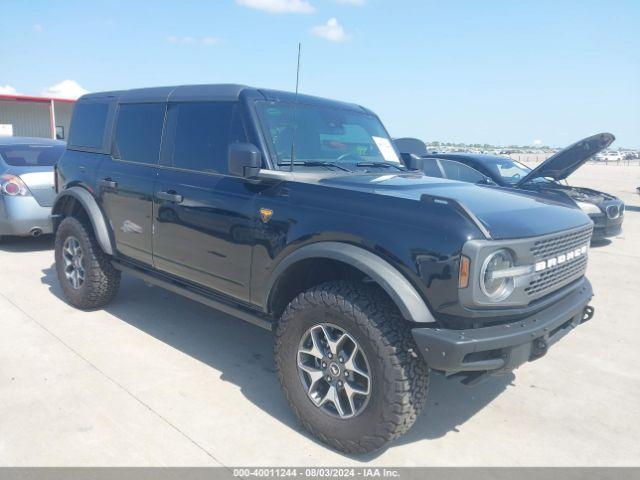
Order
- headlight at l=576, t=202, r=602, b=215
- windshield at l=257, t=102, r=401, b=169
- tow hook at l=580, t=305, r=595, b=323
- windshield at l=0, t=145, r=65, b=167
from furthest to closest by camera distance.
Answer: headlight at l=576, t=202, r=602, b=215, windshield at l=0, t=145, r=65, b=167, windshield at l=257, t=102, r=401, b=169, tow hook at l=580, t=305, r=595, b=323

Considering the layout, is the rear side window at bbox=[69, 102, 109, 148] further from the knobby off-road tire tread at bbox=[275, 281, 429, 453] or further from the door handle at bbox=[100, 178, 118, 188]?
the knobby off-road tire tread at bbox=[275, 281, 429, 453]

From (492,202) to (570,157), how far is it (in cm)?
420

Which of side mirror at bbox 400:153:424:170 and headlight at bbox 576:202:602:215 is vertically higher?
side mirror at bbox 400:153:424:170

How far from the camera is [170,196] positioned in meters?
3.87

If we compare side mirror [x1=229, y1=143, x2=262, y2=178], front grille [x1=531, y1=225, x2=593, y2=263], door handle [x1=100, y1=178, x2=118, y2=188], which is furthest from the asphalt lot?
side mirror [x1=229, y1=143, x2=262, y2=178]

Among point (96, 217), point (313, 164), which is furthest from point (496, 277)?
point (96, 217)

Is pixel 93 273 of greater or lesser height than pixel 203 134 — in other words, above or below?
below

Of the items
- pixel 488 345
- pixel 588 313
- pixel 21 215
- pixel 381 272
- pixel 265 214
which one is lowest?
pixel 21 215

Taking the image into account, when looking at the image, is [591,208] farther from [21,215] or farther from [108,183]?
[21,215]

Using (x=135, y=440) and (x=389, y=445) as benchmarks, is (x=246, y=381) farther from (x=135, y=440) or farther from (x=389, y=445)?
(x=389, y=445)

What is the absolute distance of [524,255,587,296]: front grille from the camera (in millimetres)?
2758

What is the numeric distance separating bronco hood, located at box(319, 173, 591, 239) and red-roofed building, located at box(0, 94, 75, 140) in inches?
1027

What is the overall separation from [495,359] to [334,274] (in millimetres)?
1071

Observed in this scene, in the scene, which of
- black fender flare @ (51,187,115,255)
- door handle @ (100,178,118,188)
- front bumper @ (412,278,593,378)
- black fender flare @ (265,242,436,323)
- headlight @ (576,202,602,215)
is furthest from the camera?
headlight @ (576,202,602,215)
